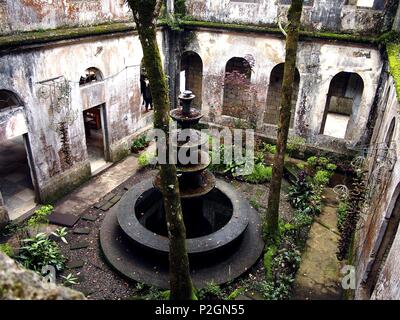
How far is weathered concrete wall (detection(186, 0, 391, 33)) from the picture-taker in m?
11.7

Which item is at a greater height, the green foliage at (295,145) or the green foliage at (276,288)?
the green foliage at (295,145)

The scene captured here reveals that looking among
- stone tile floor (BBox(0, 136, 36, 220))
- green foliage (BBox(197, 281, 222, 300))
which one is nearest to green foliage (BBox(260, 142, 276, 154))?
green foliage (BBox(197, 281, 222, 300))

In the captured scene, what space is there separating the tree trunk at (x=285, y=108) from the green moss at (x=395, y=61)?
7.14 ft

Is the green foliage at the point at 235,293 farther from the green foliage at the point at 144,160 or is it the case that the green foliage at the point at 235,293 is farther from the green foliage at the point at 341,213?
the green foliage at the point at 144,160

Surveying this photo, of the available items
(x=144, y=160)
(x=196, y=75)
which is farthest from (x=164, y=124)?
(x=196, y=75)

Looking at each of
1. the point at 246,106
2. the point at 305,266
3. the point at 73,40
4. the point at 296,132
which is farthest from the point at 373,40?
the point at 73,40

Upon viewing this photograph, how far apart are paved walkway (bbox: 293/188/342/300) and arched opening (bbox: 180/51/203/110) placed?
31.2 feet

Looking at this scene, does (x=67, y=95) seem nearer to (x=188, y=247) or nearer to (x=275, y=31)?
(x=188, y=247)

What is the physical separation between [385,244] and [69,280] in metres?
6.84

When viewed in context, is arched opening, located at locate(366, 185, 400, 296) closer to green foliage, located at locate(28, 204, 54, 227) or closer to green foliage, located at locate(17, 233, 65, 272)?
green foliage, located at locate(17, 233, 65, 272)

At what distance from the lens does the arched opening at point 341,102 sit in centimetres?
1380

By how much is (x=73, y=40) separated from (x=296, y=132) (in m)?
9.31

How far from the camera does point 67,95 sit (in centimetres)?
1030

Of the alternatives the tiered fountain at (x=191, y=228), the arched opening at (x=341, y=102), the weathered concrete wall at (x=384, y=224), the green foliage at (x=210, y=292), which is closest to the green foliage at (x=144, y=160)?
the tiered fountain at (x=191, y=228)
